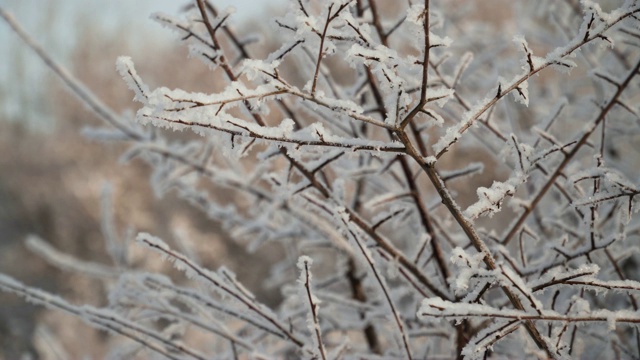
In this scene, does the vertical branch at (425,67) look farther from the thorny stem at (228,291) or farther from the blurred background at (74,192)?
the blurred background at (74,192)

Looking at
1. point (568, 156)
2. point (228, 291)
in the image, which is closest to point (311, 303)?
point (228, 291)

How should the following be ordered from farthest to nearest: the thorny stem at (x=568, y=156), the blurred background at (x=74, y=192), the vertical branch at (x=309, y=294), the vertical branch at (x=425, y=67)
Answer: the blurred background at (x=74, y=192) → the thorny stem at (x=568, y=156) → the vertical branch at (x=309, y=294) → the vertical branch at (x=425, y=67)

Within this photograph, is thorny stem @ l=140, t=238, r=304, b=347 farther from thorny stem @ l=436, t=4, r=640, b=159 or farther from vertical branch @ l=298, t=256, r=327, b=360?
thorny stem @ l=436, t=4, r=640, b=159

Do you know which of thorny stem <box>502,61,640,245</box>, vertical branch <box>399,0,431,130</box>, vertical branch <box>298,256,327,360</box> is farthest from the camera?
thorny stem <box>502,61,640,245</box>

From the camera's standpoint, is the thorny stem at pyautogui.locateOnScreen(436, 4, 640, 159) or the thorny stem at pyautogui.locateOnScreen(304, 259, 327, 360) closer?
the thorny stem at pyautogui.locateOnScreen(436, 4, 640, 159)

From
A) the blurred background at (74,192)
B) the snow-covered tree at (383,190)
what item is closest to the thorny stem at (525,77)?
Result: the snow-covered tree at (383,190)

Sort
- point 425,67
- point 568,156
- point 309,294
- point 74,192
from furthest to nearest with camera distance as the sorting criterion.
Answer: point 74,192 < point 568,156 < point 309,294 < point 425,67

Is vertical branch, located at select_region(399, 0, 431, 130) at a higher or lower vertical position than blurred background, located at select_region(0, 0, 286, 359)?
lower

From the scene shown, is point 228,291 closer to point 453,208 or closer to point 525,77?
point 453,208

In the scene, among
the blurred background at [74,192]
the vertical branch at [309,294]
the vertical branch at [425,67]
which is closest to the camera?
the vertical branch at [425,67]

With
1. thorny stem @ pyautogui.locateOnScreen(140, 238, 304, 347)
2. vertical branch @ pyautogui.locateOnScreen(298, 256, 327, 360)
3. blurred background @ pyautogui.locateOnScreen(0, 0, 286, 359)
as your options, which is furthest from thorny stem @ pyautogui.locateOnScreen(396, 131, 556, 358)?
blurred background @ pyautogui.locateOnScreen(0, 0, 286, 359)

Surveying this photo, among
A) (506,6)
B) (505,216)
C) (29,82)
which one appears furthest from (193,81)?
(505,216)

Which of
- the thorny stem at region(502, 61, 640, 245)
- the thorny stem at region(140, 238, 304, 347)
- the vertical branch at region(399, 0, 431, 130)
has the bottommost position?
the thorny stem at region(140, 238, 304, 347)

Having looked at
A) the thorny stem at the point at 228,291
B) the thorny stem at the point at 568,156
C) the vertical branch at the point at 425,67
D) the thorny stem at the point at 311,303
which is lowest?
the thorny stem at the point at 311,303
